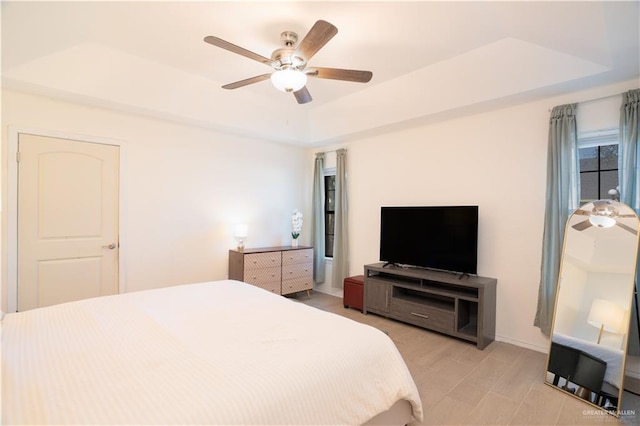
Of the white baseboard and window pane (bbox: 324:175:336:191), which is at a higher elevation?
window pane (bbox: 324:175:336:191)

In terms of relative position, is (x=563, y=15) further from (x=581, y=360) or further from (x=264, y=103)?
(x=264, y=103)

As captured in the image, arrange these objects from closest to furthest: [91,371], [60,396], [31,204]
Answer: [60,396] < [91,371] < [31,204]

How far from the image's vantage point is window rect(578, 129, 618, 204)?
108 inches

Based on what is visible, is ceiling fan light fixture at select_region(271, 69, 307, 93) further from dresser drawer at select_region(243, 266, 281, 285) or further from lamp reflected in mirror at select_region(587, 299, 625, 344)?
lamp reflected in mirror at select_region(587, 299, 625, 344)

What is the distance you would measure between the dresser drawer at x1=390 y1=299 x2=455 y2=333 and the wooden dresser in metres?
1.56

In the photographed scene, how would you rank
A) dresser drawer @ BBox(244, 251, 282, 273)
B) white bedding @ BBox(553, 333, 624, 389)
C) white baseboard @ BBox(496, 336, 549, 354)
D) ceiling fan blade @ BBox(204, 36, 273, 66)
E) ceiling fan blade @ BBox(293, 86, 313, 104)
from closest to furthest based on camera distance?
ceiling fan blade @ BBox(204, 36, 273, 66) < white bedding @ BBox(553, 333, 624, 389) < ceiling fan blade @ BBox(293, 86, 313, 104) < white baseboard @ BBox(496, 336, 549, 354) < dresser drawer @ BBox(244, 251, 282, 273)

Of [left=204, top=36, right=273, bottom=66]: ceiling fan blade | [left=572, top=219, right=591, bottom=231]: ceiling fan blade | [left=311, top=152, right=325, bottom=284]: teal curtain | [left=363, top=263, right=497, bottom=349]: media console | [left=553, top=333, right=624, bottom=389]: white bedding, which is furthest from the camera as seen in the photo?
[left=311, top=152, right=325, bottom=284]: teal curtain

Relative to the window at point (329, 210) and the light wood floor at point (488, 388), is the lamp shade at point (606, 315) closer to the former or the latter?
the light wood floor at point (488, 388)

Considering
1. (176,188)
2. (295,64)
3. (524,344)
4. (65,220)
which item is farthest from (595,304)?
(65,220)

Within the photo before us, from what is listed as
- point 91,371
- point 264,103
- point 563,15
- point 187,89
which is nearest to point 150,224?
point 187,89

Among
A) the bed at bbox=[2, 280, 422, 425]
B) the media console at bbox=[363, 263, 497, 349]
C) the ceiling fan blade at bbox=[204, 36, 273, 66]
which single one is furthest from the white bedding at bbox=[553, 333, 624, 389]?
the ceiling fan blade at bbox=[204, 36, 273, 66]

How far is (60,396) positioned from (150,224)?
115 inches

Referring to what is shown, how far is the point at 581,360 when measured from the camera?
7.63 ft

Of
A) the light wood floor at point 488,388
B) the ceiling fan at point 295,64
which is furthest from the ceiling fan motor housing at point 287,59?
the light wood floor at point 488,388
